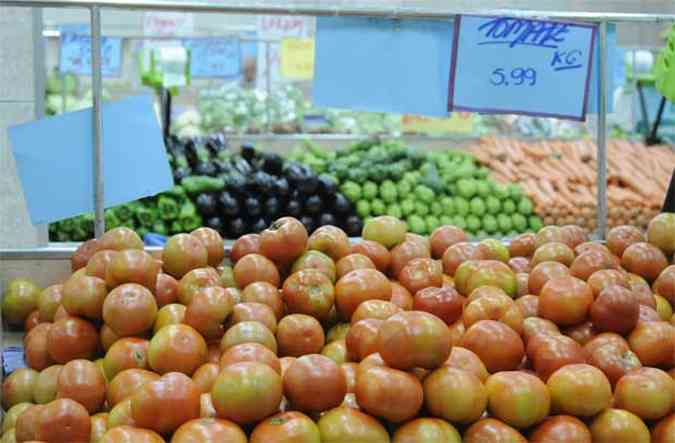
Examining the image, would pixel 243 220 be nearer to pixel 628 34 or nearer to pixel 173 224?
pixel 173 224

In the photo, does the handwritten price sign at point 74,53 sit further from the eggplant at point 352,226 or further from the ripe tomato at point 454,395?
the ripe tomato at point 454,395

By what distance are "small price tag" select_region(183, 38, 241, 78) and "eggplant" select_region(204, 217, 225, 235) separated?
2510mm

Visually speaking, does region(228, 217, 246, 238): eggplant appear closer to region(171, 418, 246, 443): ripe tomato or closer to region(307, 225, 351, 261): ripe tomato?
region(307, 225, 351, 261): ripe tomato

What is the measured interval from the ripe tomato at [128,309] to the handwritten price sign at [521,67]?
1.22m

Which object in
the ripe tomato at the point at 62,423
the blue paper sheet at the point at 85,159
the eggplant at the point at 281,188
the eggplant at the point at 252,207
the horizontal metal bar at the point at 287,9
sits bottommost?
the eggplant at the point at 252,207

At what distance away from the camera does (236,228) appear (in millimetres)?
4840

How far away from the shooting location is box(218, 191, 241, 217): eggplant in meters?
4.86

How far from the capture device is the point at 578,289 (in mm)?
2018

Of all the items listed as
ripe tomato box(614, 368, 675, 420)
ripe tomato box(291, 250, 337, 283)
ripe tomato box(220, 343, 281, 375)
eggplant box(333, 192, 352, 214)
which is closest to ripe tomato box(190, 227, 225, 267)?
ripe tomato box(291, 250, 337, 283)

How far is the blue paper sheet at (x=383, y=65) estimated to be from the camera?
2.67 m

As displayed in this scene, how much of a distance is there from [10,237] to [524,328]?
2484 millimetres

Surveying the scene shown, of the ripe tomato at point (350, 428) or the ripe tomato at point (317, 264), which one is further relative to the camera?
the ripe tomato at point (317, 264)

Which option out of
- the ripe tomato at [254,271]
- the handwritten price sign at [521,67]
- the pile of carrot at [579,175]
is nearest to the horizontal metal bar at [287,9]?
the handwritten price sign at [521,67]

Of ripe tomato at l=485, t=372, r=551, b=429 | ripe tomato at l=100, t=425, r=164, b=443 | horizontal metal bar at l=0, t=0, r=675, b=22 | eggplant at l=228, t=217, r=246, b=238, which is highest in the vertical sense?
horizontal metal bar at l=0, t=0, r=675, b=22
